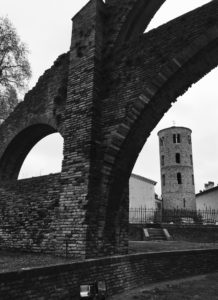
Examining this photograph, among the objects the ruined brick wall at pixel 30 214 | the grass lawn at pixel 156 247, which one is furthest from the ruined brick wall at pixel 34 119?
the grass lawn at pixel 156 247

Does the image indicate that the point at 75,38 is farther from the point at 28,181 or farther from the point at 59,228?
the point at 59,228

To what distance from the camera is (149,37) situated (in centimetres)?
764

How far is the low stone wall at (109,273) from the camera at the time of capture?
4.04 metres

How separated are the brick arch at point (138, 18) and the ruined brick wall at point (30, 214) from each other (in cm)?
441

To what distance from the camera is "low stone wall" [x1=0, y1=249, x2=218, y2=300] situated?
4035mm

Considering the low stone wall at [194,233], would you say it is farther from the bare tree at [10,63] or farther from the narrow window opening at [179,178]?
the narrow window opening at [179,178]

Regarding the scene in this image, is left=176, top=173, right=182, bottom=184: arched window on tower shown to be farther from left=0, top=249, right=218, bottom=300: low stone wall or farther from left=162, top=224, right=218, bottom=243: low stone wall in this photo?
left=0, top=249, right=218, bottom=300: low stone wall

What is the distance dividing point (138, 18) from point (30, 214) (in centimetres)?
625

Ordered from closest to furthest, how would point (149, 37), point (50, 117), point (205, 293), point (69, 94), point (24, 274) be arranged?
point (24, 274)
point (205, 293)
point (149, 37)
point (69, 94)
point (50, 117)

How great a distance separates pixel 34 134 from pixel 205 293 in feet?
24.3

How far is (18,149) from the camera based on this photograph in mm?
11117

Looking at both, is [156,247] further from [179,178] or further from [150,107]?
[179,178]

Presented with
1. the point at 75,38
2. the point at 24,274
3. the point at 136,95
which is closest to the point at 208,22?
the point at 136,95

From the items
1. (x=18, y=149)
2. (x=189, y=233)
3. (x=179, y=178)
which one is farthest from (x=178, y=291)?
(x=179, y=178)
